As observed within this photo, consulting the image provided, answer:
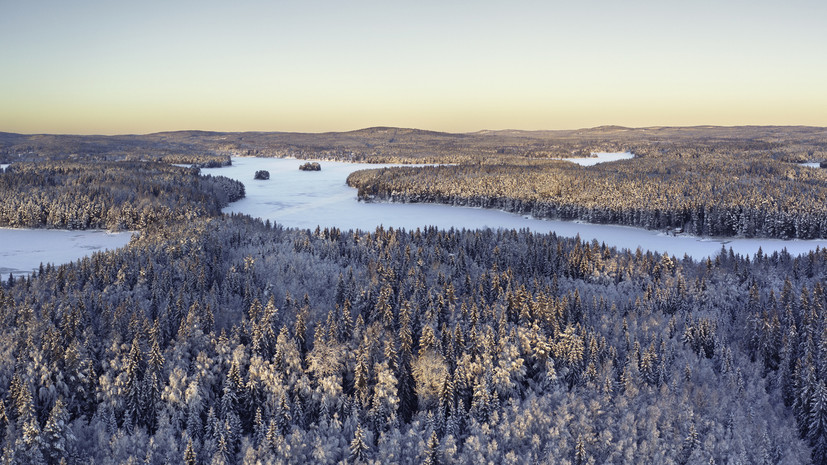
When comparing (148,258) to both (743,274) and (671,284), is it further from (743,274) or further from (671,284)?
(743,274)

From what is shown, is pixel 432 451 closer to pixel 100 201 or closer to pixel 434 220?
pixel 434 220

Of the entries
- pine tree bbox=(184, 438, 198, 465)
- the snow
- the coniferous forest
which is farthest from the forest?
pine tree bbox=(184, 438, 198, 465)

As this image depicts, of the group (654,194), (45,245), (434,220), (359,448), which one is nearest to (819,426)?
(359,448)

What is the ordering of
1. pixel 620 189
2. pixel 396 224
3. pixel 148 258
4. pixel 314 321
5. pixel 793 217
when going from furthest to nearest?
pixel 620 189 < pixel 396 224 < pixel 793 217 < pixel 148 258 < pixel 314 321

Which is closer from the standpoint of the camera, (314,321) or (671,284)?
(314,321)

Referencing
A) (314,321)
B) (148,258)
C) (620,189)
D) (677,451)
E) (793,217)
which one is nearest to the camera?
(677,451)

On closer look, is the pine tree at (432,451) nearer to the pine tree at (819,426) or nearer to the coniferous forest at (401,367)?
the coniferous forest at (401,367)

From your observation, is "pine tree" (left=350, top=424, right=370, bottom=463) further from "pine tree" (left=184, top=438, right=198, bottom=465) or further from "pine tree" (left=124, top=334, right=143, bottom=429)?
"pine tree" (left=124, top=334, right=143, bottom=429)

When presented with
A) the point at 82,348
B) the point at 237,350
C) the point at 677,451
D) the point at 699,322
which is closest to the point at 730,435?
the point at 677,451
